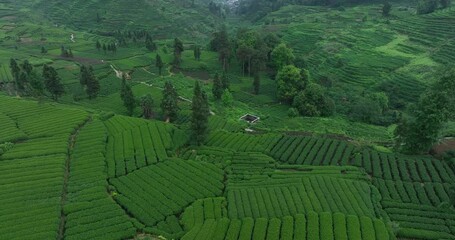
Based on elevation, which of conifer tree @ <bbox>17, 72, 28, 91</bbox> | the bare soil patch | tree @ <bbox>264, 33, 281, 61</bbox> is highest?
tree @ <bbox>264, 33, 281, 61</bbox>

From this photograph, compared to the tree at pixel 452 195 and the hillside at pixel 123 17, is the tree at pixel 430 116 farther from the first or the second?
the hillside at pixel 123 17

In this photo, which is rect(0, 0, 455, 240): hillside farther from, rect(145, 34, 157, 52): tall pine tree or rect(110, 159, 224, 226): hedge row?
rect(145, 34, 157, 52): tall pine tree

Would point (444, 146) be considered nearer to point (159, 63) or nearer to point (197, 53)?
point (159, 63)

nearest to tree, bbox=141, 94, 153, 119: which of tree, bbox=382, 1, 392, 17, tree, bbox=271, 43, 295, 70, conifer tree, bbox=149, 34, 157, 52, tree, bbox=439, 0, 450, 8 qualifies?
tree, bbox=271, 43, 295, 70

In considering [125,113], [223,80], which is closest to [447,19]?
[223,80]

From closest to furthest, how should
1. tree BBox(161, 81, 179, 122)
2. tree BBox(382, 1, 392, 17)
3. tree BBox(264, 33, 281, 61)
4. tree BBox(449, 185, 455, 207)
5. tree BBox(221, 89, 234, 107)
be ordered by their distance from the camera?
tree BBox(449, 185, 455, 207), tree BBox(161, 81, 179, 122), tree BBox(221, 89, 234, 107), tree BBox(264, 33, 281, 61), tree BBox(382, 1, 392, 17)

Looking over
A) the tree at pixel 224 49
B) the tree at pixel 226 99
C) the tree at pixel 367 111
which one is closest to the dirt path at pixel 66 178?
the tree at pixel 226 99

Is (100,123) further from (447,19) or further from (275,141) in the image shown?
(447,19)
